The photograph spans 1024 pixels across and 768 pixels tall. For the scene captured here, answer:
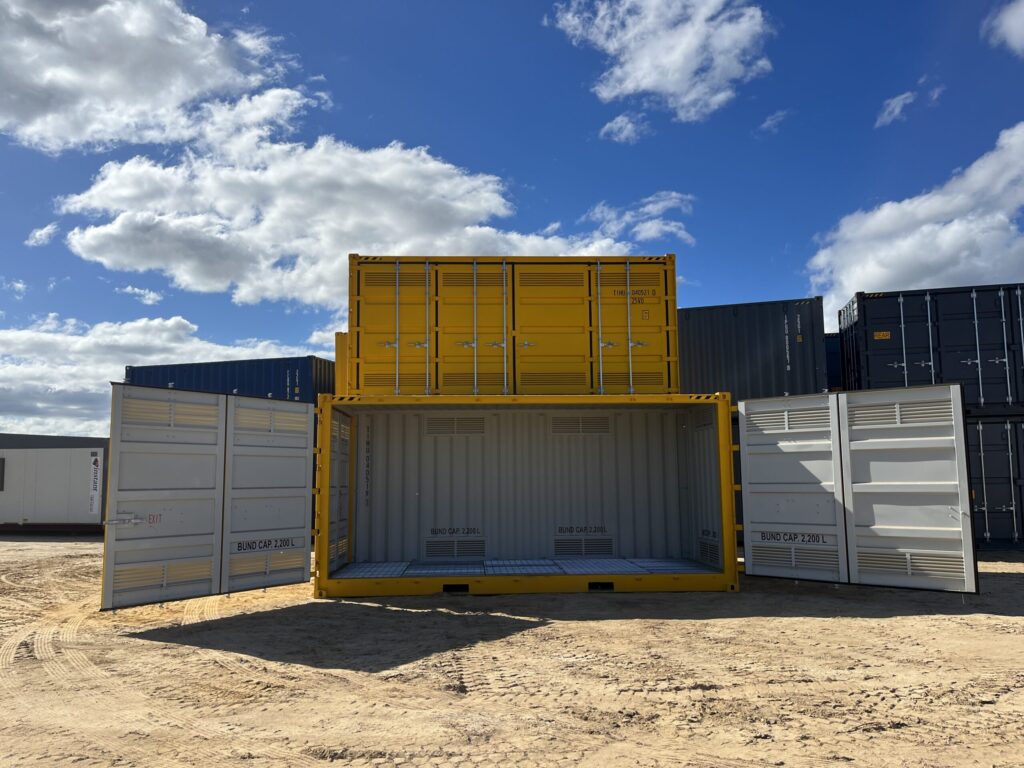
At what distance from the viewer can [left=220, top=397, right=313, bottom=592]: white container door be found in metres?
9.22

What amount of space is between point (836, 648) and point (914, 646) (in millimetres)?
821

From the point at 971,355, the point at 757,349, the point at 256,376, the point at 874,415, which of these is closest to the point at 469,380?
the point at 874,415

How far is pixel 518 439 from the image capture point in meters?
11.5

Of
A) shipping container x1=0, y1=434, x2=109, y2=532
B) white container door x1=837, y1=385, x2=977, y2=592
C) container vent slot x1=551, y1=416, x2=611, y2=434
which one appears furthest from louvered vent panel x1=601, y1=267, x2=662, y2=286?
shipping container x1=0, y1=434, x2=109, y2=532

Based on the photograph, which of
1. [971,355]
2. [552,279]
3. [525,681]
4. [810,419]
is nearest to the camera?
[525,681]

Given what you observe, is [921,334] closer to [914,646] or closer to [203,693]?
[914,646]

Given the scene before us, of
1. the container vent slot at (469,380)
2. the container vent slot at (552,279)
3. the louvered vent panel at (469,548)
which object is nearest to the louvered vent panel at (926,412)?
the container vent slot at (552,279)

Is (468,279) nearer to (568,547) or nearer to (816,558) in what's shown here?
(568,547)

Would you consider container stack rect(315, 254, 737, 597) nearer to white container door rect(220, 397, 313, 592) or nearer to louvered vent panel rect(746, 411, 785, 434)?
white container door rect(220, 397, 313, 592)

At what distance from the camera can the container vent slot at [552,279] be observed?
1084cm

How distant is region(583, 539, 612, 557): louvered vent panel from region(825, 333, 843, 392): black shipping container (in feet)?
24.3

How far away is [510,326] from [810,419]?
182 inches

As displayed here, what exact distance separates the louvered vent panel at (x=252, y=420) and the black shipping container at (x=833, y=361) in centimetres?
1214

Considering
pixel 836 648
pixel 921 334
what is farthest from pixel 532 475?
pixel 921 334
